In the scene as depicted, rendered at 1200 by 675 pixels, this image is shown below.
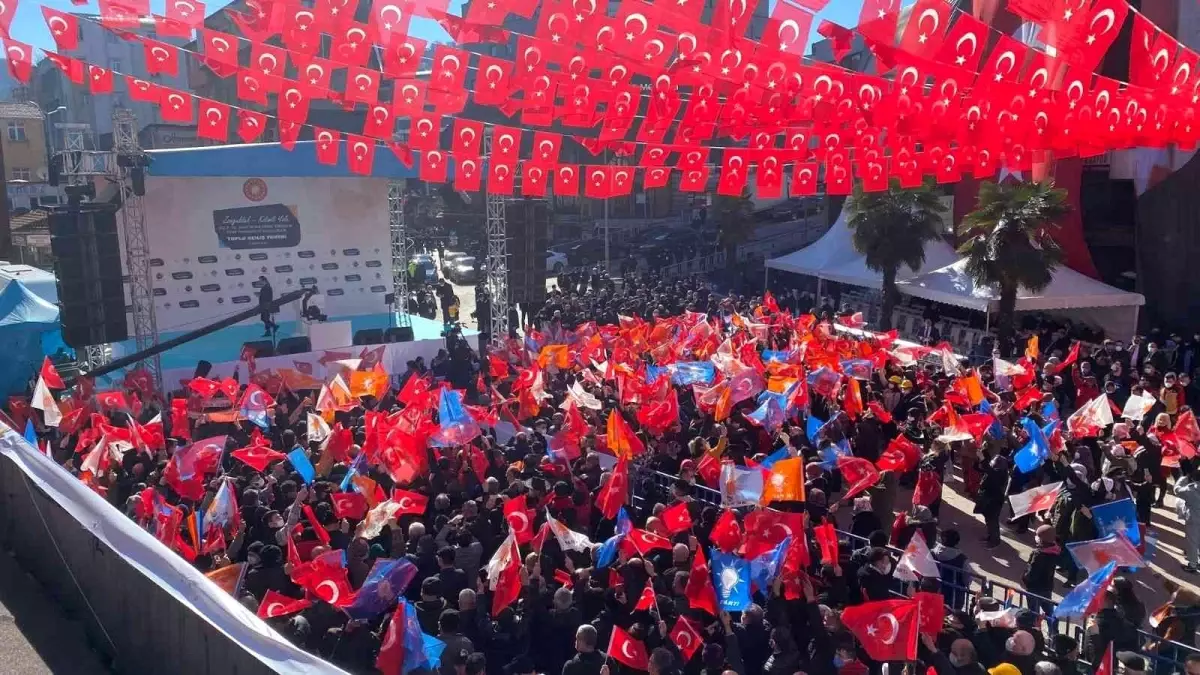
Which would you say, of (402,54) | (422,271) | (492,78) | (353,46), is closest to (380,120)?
(402,54)

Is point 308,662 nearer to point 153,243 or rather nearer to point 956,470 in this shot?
point 956,470

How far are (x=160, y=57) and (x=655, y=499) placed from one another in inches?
303

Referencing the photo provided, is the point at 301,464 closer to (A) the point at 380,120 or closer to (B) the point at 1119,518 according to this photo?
(A) the point at 380,120

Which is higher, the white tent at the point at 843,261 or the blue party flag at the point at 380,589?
the white tent at the point at 843,261

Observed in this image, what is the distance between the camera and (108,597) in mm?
7562

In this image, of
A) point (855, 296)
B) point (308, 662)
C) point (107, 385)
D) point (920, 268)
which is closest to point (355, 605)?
point (308, 662)

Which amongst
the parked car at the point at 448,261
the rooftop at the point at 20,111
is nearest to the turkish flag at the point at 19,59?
the parked car at the point at 448,261

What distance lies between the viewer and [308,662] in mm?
5168

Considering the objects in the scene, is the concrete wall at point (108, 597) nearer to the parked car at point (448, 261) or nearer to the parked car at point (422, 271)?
the parked car at point (422, 271)

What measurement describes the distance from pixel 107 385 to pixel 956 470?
48.3ft

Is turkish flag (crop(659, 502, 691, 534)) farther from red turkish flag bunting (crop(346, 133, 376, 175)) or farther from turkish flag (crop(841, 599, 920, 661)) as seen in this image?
red turkish flag bunting (crop(346, 133, 376, 175))

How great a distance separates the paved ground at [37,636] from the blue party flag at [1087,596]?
24.4 ft

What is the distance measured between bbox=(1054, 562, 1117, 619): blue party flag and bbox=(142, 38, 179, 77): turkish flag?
1037 cm

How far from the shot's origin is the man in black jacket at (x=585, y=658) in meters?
5.73
